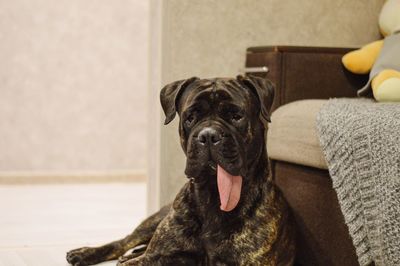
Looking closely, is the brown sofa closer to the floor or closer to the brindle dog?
the brindle dog

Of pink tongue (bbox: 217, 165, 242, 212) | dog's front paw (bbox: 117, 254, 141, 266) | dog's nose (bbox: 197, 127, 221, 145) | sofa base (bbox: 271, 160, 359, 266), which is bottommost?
dog's front paw (bbox: 117, 254, 141, 266)

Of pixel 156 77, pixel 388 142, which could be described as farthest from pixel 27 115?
pixel 388 142

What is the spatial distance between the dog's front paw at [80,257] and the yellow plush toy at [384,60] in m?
1.28

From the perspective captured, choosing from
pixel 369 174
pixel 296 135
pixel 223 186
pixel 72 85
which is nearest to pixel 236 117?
pixel 223 186

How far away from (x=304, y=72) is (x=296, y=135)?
1.73 feet

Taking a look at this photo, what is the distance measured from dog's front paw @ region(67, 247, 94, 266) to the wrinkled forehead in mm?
820

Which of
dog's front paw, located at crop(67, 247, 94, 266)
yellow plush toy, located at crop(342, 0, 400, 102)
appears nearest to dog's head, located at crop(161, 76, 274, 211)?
yellow plush toy, located at crop(342, 0, 400, 102)

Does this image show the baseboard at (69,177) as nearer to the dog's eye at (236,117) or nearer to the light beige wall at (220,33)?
the light beige wall at (220,33)

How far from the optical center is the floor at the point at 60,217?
9.77 ft

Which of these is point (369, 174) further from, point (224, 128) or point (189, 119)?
point (189, 119)

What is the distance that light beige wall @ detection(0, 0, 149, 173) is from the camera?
500 centimetres

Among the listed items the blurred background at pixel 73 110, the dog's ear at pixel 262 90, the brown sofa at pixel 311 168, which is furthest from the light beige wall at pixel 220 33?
the dog's ear at pixel 262 90

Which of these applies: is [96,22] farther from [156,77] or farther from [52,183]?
[156,77]

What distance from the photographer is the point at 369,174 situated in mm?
2051
